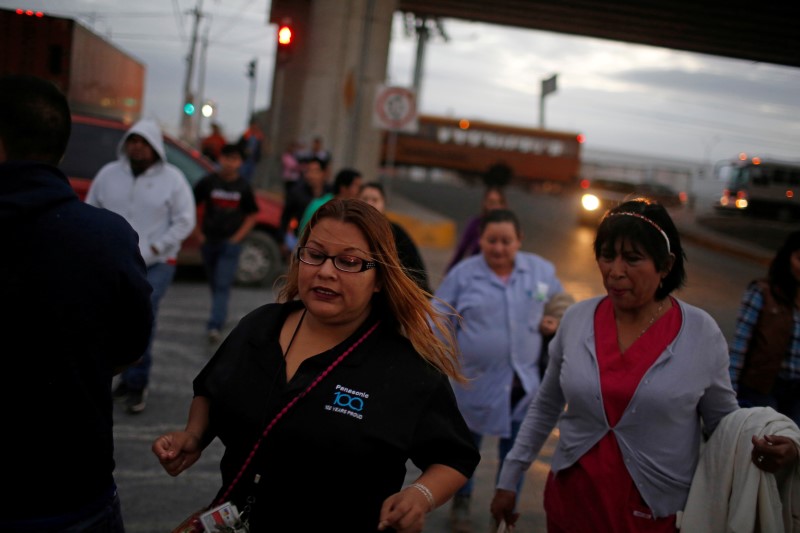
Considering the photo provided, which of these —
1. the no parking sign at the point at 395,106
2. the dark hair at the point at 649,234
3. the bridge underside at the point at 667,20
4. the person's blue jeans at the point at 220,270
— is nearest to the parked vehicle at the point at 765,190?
the bridge underside at the point at 667,20

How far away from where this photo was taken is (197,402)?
2.69m

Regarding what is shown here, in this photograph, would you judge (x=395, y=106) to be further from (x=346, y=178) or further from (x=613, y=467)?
(x=613, y=467)

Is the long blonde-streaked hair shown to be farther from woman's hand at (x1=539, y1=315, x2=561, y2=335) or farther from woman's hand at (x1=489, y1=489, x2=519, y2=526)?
woman's hand at (x1=539, y1=315, x2=561, y2=335)

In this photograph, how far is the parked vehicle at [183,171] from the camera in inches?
423

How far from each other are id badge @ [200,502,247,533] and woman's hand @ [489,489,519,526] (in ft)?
4.51

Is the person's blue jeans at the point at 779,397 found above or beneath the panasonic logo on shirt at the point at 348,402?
beneath

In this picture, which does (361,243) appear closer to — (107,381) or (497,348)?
(107,381)

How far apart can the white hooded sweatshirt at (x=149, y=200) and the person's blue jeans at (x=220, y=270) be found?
2240 millimetres

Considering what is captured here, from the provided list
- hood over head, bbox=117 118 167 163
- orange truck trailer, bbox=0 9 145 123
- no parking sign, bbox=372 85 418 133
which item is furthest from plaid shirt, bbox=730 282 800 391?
no parking sign, bbox=372 85 418 133

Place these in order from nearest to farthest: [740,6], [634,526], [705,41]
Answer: [634,526] < [740,6] < [705,41]

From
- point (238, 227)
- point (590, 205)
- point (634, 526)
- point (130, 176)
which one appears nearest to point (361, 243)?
point (634, 526)

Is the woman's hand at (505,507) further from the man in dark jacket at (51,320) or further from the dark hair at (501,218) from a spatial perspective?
the dark hair at (501,218)

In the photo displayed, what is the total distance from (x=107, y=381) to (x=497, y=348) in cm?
279

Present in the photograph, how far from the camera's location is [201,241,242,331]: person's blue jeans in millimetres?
8883
